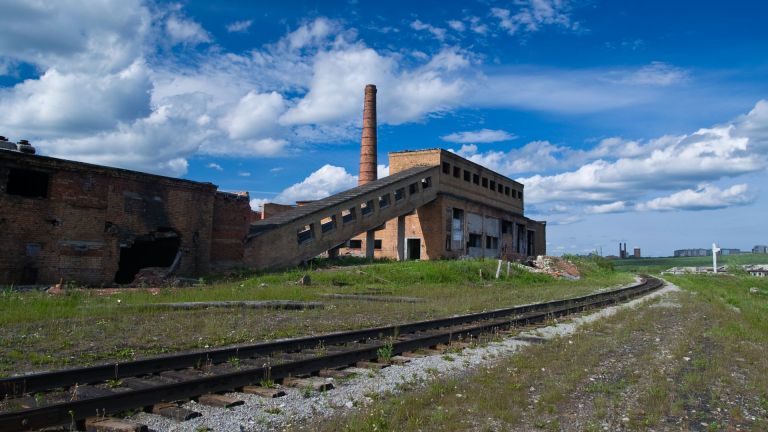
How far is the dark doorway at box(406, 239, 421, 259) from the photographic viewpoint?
3347cm

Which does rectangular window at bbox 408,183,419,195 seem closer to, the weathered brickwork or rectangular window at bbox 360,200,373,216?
rectangular window at bbox 360,200,373,216

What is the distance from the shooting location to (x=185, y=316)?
35.7 feet

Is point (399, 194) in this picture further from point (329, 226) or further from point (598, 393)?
point (598, 393)

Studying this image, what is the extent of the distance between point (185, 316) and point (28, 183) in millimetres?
11143

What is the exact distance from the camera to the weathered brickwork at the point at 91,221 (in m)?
16.6

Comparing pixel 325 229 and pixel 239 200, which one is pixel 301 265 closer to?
pixel 325 229

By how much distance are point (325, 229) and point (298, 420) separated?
21097mm

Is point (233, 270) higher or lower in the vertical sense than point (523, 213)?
lower

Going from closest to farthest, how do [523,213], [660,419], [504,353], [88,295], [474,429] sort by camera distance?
[474,429]
[660,419]
[504,353]
[88,295]
[523,213]

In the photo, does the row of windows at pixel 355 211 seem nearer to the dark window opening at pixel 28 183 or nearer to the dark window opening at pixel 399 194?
the dark window opening at pixel 399 194

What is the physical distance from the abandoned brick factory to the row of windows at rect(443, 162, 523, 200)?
0.62 feet

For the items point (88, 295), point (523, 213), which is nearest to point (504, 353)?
point (88, 295)

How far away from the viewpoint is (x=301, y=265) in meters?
24.5

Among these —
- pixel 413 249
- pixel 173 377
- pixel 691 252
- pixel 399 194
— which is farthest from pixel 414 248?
pixel 691 252
